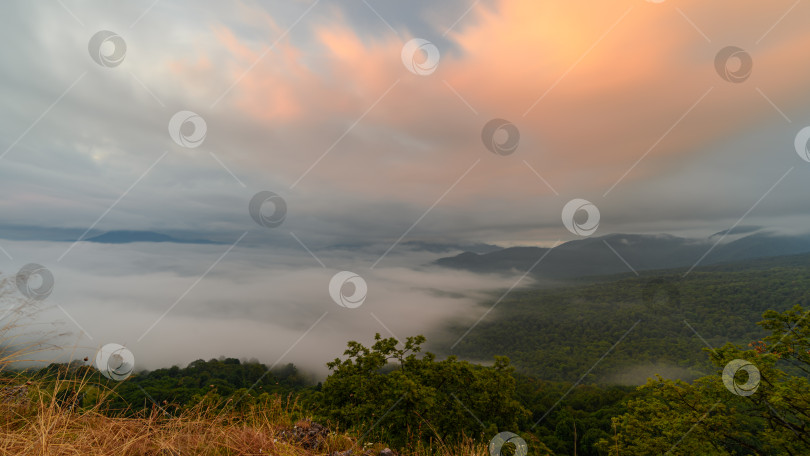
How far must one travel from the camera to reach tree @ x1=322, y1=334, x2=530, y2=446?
21.0 metres

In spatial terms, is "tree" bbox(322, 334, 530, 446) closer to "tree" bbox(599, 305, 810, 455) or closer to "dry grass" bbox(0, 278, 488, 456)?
"tree" bbox(599, 305, 810, 455)

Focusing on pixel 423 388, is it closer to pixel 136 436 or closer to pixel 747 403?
pixel 136 436

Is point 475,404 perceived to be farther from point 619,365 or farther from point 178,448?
point 619,365

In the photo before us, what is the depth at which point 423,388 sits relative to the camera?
20125 mm

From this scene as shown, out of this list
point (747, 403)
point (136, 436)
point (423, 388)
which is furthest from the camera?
point (747, 403)

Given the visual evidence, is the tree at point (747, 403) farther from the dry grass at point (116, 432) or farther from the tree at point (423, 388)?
the dry grass at point (116, 432)

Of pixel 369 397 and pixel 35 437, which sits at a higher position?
pixel 369 397

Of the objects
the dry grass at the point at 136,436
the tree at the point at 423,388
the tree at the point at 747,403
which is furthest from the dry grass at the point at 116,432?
the tree at the point at 747,403

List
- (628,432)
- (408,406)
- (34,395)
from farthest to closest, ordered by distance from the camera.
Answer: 1. (628,432)
2. (408,406)
3. (34,395)

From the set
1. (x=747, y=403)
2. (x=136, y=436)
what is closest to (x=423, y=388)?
(x=136, y=436)

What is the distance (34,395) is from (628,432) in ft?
128

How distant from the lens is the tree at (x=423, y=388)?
21.0m

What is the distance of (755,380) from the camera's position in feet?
74.5

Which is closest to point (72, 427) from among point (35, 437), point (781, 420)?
point (35, 437)
